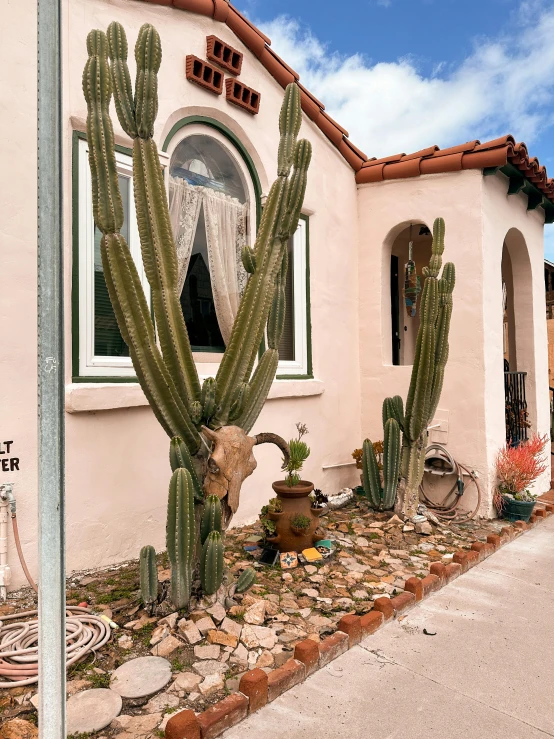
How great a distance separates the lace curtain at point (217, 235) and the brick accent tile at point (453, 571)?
9.35ft

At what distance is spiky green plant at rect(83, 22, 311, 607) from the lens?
9.61ft

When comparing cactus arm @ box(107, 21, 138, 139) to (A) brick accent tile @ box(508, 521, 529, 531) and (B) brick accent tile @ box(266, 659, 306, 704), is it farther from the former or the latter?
(A) brick accent tile @ box(508, 521, 529, 531)

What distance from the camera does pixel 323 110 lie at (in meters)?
6.25

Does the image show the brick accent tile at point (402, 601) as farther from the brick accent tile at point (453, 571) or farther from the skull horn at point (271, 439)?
the skull horn at point (271, 439)

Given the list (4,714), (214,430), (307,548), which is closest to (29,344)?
(214,430)

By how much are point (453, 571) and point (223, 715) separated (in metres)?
2.48

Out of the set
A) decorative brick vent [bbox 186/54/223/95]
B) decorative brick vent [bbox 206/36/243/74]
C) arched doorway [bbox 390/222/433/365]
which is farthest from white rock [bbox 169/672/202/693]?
arched doorway [bbox 390/222/433/365]

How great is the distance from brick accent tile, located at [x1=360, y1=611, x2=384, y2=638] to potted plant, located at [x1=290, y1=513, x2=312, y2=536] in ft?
3.50

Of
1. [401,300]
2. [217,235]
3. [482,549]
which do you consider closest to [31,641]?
[482,549]

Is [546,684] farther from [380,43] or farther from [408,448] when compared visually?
[380,43]

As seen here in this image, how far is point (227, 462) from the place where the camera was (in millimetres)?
3211

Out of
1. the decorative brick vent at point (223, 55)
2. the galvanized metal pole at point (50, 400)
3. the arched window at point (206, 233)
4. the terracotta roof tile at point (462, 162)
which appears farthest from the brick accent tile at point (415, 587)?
the decorative brick vent at point (223, 55)

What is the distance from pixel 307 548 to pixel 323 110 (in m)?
5.12

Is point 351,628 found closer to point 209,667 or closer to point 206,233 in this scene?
point 209,667
